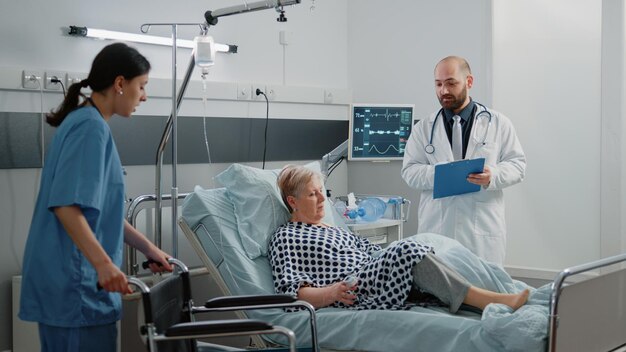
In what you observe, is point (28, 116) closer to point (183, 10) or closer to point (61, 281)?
point (183, 10)

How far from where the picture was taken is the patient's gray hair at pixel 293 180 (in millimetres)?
3146

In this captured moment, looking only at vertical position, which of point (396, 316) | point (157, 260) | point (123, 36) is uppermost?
point (123, 36)

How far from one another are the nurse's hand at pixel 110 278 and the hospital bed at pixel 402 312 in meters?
0.96

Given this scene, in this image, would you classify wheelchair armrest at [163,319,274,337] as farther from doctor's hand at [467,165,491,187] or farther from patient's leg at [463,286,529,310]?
doctor's hand at [467,165,491,187]

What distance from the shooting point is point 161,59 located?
3.92 m

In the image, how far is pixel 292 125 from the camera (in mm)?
4680

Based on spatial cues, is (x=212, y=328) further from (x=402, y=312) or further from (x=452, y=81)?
(x=452, y=81)

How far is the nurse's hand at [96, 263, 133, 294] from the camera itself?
1.94 meters

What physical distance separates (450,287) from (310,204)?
0.70 meters

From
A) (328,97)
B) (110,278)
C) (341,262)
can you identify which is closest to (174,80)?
(341,262)

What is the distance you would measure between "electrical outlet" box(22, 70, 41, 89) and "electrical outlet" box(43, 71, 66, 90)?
4 cm

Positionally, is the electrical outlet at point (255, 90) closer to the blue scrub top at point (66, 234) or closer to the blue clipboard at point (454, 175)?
the blue clipboard at point (454, 175)

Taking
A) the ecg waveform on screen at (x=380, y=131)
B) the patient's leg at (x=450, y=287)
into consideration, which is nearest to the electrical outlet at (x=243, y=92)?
the ecg waveform on screen at (x=380, y=131)

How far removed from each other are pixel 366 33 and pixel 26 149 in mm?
2484
